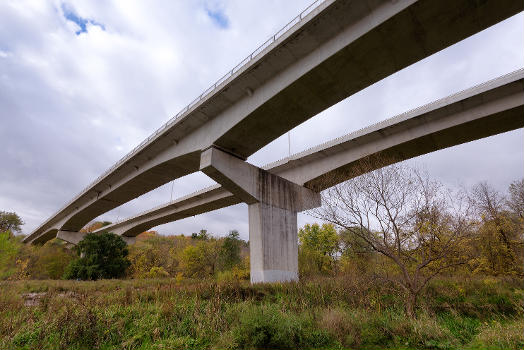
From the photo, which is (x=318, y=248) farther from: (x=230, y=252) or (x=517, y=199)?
(x=517, y=199)

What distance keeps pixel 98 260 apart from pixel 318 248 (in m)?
25.1

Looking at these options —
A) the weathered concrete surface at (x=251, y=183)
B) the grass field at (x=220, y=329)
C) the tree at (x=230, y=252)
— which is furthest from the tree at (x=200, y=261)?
the grass field at (x=220, y=329)

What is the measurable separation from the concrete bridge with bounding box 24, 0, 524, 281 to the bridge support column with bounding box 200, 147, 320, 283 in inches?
3.0

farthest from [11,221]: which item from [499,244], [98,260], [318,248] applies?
[499,244]

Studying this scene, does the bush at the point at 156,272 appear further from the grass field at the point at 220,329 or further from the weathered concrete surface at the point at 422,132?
the grass field at the point at 220,329

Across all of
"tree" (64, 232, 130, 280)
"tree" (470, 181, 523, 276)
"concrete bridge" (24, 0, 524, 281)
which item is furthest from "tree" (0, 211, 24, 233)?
"tree" (470, 181, 523, 276)

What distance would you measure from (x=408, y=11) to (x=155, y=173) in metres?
19.4

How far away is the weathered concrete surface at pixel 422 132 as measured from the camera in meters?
13.0

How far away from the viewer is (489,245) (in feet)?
55.1

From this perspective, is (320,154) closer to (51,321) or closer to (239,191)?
(239,191)

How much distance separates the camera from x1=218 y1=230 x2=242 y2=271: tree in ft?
103

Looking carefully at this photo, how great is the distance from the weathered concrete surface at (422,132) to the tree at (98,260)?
22234 millimetres

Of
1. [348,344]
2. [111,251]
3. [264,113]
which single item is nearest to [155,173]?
[264,113]

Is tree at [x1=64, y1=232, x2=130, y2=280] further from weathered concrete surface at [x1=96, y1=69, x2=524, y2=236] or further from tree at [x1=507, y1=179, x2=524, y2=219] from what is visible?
tree at [x1=507, y1=179, x2=524, y2=219]
